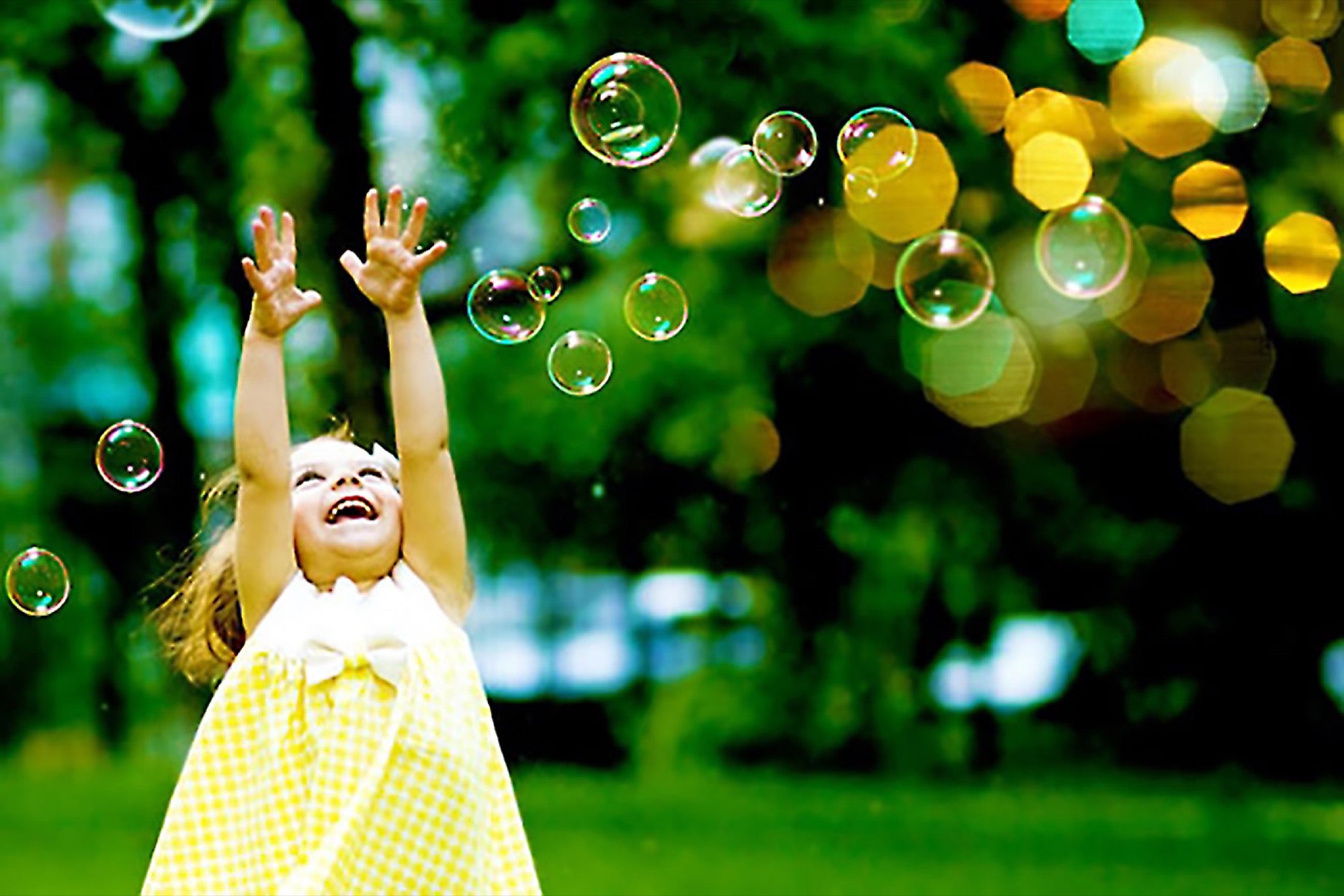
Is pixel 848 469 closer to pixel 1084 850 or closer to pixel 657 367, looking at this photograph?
pixel 657 367

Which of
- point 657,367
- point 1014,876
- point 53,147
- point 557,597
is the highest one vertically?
point 53,147

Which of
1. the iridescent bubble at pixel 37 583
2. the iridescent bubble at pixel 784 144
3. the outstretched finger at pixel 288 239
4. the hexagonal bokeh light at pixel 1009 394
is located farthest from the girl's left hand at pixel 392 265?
the hexagonal bokeh light at pixel 1009 394

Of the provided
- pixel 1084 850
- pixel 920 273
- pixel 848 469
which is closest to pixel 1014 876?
pixel 1084 850

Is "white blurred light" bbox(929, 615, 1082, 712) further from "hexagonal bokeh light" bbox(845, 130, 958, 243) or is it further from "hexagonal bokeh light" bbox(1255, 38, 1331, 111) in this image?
"hexagonal bokeh light" bbox(1255, 38, 1331, 111)

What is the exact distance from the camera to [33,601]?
4395 mm

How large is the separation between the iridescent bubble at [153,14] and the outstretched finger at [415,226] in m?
1.22

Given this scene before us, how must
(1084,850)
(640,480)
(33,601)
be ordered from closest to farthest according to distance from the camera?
(33,601)
(1084,850)
(640,480)

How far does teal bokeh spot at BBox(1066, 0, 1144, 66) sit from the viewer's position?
920 centimetres

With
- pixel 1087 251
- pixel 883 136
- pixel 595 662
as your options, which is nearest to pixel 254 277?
pixel 883 136

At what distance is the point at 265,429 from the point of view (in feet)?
10.8

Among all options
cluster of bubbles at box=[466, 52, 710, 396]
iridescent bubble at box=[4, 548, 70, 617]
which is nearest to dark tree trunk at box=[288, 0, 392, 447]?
cluster of bubbles at box=[466, 52, 710, 396]

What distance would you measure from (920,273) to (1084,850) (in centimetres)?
437

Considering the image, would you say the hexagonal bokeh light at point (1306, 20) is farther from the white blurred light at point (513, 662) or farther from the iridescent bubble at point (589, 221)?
the iridescent bubble at point (589, 221)

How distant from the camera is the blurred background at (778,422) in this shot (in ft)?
28.5
